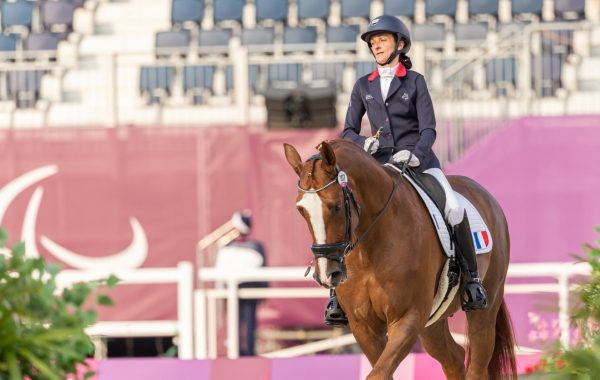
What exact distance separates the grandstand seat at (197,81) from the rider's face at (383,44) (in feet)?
28.2

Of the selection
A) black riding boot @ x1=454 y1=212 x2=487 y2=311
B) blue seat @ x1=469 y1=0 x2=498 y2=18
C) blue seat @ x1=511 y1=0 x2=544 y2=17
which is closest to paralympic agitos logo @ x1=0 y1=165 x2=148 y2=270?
blue seat @ x1=469 y1=0 x2=498 y2=18

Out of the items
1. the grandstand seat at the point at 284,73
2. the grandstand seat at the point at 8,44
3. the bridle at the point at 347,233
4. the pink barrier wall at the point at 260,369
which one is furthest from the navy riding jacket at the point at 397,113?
the grandstand seat at the point at 8,44

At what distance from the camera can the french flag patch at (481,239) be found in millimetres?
6992

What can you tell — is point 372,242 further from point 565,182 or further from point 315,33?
point 315,33

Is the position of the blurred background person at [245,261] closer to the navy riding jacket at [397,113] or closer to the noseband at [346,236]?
the navy riding jacket at [397,113]

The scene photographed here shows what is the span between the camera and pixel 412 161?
21.4ft

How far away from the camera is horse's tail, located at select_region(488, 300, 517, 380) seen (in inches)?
292

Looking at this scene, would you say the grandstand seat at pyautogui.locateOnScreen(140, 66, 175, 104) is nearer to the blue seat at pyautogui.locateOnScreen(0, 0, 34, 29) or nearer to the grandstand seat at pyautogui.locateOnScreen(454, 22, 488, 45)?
the blue seat at pyautogui.locateOnScreen(0, 0, 34, 29)

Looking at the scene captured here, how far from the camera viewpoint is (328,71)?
47.9ft

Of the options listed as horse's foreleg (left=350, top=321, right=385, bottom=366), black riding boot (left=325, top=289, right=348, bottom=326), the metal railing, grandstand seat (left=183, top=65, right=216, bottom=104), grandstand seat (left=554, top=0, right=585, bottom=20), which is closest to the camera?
horse's foreleg (left=350, top=321, right=385, bottom=366)

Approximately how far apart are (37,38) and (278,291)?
7207mm

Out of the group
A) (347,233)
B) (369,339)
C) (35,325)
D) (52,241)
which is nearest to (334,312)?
(369,339)

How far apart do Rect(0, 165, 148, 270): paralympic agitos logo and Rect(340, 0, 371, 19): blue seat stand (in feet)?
16.9

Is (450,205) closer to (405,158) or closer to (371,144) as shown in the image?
(405,158)
